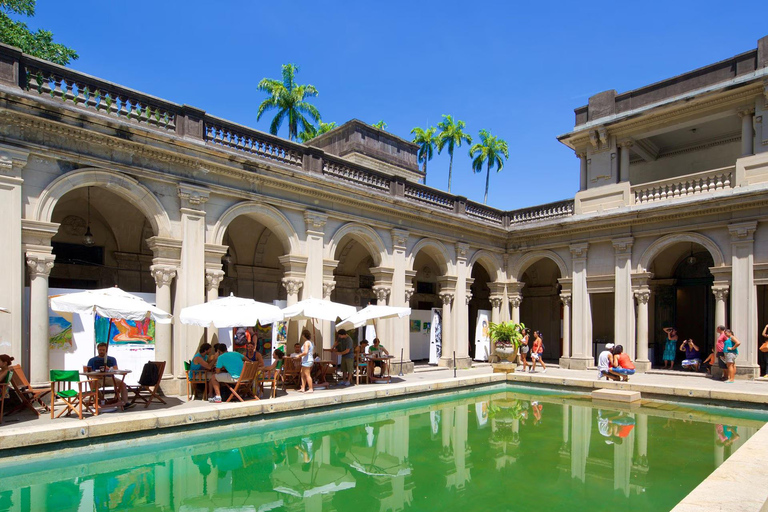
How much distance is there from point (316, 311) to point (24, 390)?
537 cm

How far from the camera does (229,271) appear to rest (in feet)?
52.7

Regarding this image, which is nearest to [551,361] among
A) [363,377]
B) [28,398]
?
[363,377]

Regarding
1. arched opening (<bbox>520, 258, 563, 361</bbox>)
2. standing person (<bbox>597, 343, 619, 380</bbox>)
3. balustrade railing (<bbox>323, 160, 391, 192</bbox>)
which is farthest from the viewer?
arched opening (<bbox>520, 258, 563, 361</bbox>)

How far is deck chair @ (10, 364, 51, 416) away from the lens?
7980mm

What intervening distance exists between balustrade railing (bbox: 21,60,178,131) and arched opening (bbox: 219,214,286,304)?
5.07m

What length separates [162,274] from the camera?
1059 centimetres

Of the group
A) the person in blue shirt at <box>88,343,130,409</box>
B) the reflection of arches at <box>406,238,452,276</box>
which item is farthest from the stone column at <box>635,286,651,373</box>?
the person in blue shirt at <box>88,343,130,409</box>

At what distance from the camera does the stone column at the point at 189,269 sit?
421 inches

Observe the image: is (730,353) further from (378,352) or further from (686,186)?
(378,352)

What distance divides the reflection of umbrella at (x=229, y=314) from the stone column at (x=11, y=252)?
262cm

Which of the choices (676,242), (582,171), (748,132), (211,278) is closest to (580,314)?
(676,242)

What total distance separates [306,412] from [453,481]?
13.9ft

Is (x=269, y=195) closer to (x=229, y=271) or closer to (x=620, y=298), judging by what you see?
(x=229, y=271)

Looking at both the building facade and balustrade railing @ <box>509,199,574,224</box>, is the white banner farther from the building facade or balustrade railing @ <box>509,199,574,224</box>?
balustrade railing @ <box>509,199,574,224</box>
